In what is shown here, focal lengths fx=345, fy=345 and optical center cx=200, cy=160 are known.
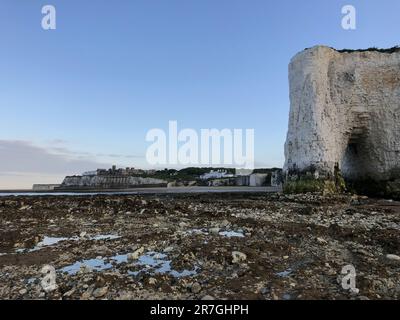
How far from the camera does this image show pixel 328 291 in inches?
210

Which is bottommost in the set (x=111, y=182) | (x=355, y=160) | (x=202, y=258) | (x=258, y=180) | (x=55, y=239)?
(x=111, y=182)

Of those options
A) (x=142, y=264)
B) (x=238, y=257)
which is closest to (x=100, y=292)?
(x=142, y=264)

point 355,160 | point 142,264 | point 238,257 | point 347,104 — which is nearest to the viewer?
point 142,264

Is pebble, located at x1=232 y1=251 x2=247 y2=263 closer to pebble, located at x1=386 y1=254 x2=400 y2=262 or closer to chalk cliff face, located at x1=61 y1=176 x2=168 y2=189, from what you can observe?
pebble, located at x1=386 y1=254 x2=400 y2=262

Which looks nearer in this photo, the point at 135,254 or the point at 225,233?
the point at 135,254

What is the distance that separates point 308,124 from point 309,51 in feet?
19.5

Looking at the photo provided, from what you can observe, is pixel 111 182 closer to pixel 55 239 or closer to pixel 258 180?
pixel 258 180

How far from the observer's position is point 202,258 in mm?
7215

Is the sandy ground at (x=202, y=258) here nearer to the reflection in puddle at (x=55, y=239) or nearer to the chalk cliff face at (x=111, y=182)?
the reflection in puddle at (x=55, y=239)

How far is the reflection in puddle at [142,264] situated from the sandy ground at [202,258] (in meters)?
0.02

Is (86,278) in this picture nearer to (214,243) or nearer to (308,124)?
(214,243)

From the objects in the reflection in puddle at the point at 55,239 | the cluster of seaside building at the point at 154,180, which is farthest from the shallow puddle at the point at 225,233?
the cluster of seaside building at the point at 154,180

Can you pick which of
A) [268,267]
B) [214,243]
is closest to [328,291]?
[268,267]

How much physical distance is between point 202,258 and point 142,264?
1243 mm
